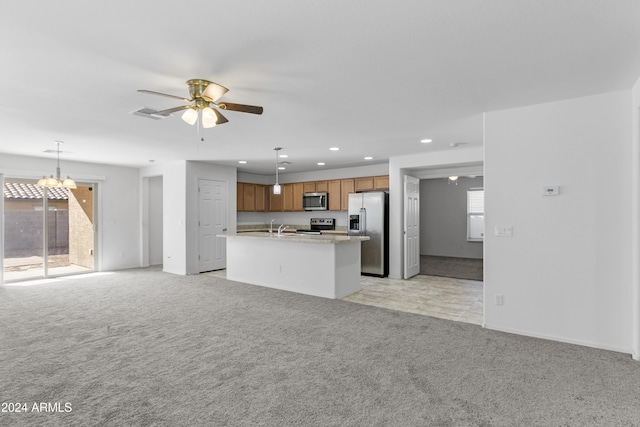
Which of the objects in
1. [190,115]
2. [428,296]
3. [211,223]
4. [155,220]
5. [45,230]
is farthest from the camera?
[155,220]

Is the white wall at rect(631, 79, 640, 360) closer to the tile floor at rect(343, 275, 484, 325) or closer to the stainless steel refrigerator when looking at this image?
the tile floor at rect(343, 275, 484, 325)

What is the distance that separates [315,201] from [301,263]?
9.88 feet

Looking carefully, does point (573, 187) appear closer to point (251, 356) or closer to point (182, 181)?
point (251, 356)

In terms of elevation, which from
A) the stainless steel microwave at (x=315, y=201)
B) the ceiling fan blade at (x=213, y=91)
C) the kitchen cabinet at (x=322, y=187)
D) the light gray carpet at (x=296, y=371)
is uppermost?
the ceiling fan blade at (x=213, y=91)

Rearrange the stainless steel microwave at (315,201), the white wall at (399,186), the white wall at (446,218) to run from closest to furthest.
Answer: the white wall at (399,186) < the stainless steel microwave at (315,201) < the white wall at (446,218)

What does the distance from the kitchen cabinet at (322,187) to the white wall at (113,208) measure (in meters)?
4.42

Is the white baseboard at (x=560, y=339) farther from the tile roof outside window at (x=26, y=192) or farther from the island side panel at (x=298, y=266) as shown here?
the tile roof outside window at (x=26, y=192)

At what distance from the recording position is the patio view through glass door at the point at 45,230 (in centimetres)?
636

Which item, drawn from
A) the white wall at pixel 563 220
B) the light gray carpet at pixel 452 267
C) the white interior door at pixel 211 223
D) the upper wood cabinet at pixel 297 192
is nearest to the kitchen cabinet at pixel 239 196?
the upper wood cabinet at pixel 297 192

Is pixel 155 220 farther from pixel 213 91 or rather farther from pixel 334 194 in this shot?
pixel 213 91

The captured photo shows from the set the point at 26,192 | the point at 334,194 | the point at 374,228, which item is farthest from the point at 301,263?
the point at 26,192

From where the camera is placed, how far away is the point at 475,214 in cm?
933

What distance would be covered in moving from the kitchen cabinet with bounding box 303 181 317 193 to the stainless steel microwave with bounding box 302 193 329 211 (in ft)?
0.39

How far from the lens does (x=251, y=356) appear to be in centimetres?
305
